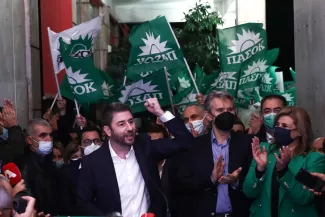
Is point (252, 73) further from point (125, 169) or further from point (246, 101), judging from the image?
point (125, 169)

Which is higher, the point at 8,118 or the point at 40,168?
the point at 8,118

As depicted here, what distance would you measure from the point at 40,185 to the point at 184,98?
522 cm

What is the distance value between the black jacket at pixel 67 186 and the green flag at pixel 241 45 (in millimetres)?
3675

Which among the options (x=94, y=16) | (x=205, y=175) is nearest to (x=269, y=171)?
(x=205, y=175)

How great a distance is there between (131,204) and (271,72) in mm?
6977

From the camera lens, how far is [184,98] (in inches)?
435

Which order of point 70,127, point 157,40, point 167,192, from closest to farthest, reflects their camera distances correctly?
point 167,192 < point 157,40 < point 70,127

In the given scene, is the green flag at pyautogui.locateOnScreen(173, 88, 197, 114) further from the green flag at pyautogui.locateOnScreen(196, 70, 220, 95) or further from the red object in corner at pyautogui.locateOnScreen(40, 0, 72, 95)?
the red object in corner at pyautogui.locateOnScreen(40, 0, 72, 95)

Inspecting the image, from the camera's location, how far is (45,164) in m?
6.70

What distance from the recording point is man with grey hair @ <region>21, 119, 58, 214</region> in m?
6.08

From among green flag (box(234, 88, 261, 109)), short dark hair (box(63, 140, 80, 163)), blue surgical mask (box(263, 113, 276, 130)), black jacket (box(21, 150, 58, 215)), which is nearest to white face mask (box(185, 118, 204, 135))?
blue surgical mask (box(263, 113, 276, 130))

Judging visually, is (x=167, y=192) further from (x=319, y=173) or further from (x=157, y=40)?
(x=157, y=40)

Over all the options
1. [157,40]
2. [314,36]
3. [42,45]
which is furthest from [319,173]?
[42,45]

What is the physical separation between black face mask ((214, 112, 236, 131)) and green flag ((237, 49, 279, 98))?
4.07m
